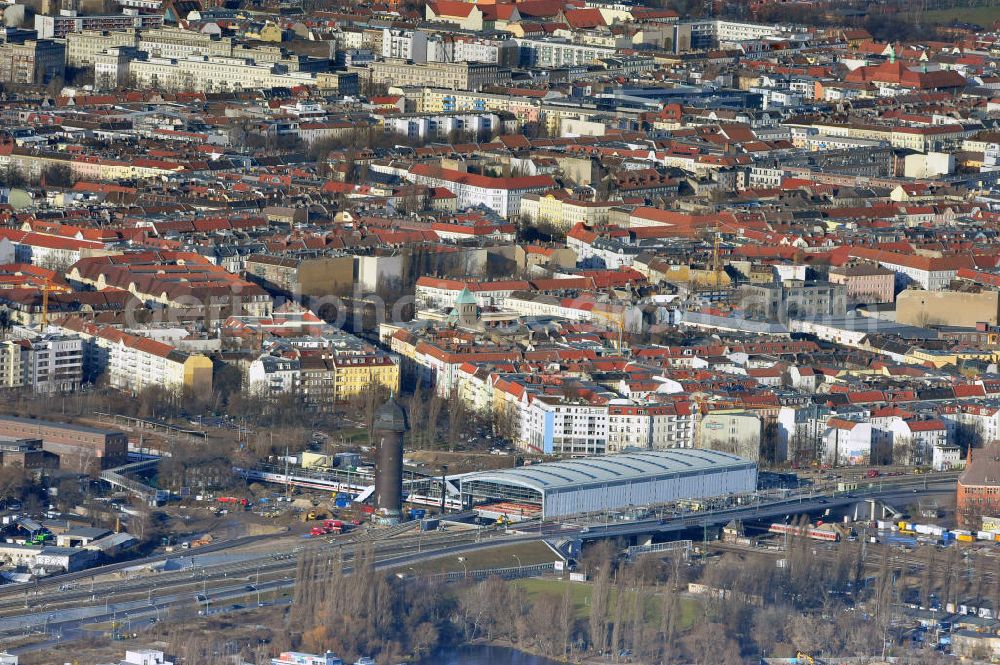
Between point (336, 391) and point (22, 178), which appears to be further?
point (22, 178)

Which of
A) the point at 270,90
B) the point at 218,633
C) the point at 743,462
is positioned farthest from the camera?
the point at 270,90

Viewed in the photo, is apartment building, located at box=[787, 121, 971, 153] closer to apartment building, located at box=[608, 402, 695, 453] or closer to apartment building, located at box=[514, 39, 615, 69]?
apartment building, located at box=[514, 39, 615, 69]

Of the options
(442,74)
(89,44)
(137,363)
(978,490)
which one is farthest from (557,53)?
(978,490)

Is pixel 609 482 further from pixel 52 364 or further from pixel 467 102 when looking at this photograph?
pixel 467 102

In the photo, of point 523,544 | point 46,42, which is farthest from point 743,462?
point 46,42

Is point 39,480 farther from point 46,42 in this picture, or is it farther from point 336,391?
point 46,42

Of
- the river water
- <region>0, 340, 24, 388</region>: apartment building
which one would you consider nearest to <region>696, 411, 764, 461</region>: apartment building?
the river water

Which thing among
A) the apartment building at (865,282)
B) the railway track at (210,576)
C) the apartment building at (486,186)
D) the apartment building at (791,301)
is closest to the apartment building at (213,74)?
the apartment building at (486,186)
